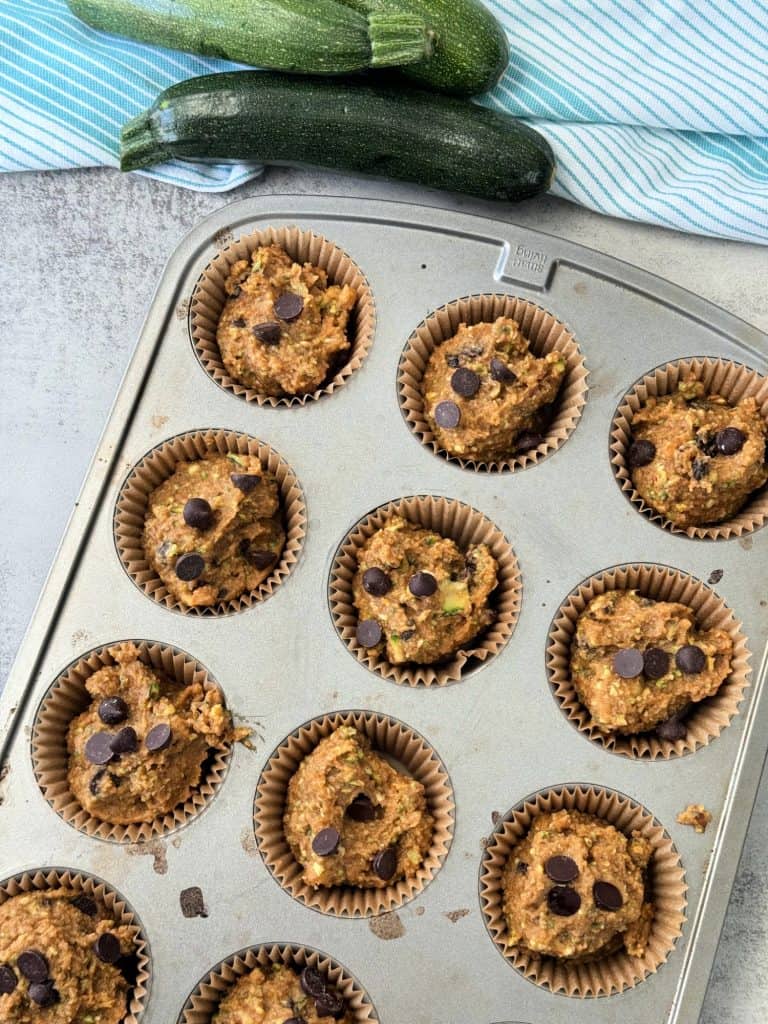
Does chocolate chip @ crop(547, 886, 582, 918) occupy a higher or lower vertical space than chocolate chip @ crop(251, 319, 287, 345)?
lower

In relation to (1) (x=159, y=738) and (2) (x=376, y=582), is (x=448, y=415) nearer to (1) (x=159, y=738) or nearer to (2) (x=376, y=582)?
(2) (x=376, y=582)

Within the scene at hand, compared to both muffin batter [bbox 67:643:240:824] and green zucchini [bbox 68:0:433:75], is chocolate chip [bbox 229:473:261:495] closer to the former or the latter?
muffin batter [bbox 67:643:240:824]

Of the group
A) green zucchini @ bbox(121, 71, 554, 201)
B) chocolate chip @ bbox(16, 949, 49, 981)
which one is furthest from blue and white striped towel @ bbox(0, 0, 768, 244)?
chocolate chip @ bbox(16, 949, 49, 981)

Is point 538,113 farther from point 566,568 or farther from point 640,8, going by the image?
point 566,568

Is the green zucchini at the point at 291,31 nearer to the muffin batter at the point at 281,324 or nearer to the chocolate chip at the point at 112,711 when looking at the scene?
the muffin batter at the point at 281,324

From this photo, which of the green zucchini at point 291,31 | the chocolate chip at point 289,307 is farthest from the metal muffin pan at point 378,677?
the green zucchini at point 291,31

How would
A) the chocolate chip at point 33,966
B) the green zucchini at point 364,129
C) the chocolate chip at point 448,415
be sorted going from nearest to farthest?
the chocolate chip at point 33,966 → the chocolate chip at point 448,415 → the green zucchini at point 364,129

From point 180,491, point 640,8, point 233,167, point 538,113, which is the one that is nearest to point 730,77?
point 640,8
